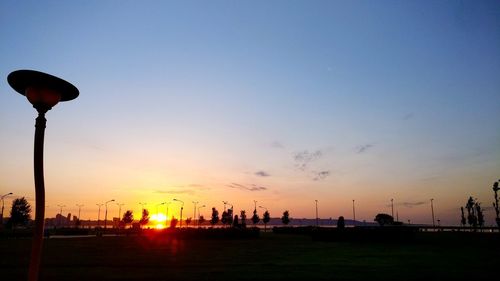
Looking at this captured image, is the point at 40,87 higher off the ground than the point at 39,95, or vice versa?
the point at 40,87

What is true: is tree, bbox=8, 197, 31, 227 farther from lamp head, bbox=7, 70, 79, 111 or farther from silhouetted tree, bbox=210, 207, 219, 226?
lamp head, bbox=7, 70, 79, 111

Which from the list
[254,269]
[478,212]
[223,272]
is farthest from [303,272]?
[478,212]

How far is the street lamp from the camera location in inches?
195

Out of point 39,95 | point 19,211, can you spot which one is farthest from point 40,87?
point 19,211

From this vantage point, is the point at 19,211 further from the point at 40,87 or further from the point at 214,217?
the point at 40,87

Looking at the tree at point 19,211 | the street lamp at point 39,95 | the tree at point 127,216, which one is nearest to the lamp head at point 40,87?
the street lamp at point 39,95

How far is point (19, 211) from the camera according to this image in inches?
3543

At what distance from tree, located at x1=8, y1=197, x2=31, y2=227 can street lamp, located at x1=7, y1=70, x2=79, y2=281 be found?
100016mm

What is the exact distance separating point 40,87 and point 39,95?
0.12 metres

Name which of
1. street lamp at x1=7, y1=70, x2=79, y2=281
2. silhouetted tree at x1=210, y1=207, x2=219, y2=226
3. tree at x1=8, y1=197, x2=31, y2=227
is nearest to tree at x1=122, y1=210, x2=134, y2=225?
silhouetted tree at x1=210, y1=207, x2=219, y2=226

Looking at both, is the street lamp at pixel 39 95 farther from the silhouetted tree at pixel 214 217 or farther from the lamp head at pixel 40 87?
the silhouetted tree at pixel 214 217

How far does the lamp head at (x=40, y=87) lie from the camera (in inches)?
200

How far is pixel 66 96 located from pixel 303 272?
1523 centimetres

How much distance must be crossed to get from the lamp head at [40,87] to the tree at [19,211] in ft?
328
